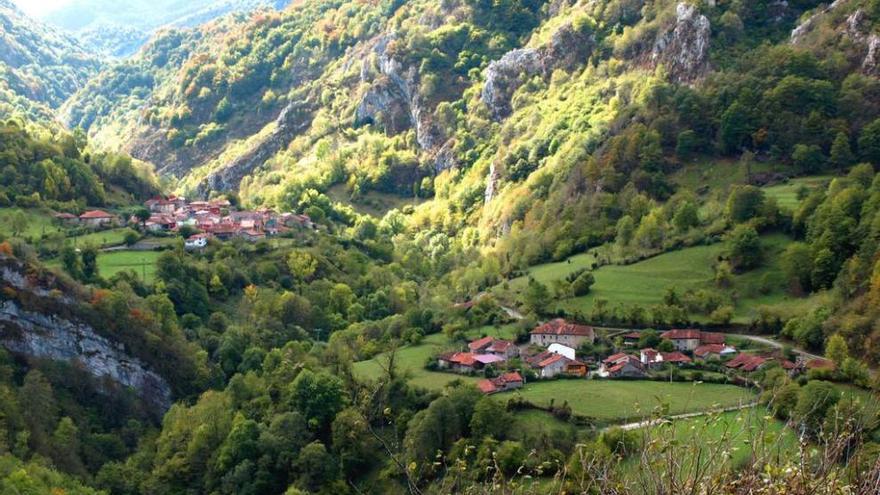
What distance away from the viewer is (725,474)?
8.61m

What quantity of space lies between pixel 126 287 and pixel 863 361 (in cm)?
3908

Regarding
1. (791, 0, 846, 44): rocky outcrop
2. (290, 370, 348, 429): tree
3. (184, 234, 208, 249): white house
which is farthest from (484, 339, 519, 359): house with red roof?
(791, 0, 846, 44): rocky outcrop

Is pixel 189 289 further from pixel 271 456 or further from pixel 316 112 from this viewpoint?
pixel 316 112

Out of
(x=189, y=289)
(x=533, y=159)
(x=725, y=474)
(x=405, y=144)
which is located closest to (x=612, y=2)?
(x=533, y=159)

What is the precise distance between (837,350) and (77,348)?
37.8 m

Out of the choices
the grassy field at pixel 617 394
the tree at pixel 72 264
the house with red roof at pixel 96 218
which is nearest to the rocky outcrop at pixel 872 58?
the grassy field at pixel 617 394

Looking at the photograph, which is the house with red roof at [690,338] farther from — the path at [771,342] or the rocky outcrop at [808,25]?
the rocky outcrop at [808,25]

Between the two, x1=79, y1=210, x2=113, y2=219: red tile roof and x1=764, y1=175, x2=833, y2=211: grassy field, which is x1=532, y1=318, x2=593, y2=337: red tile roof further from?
x1=79, y1=210, x2=113, y2=219: red tile roof

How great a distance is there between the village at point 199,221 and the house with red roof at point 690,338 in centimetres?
3615

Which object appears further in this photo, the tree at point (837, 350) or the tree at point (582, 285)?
the tree at point (582, 285)

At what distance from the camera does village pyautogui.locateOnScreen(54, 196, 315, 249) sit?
67250mm

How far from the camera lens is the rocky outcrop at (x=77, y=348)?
44.7 m

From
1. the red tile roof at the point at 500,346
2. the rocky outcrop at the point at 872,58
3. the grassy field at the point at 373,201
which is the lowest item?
the grassy field at the point at 373,201

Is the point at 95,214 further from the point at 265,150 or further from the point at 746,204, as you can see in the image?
the point at 265,150
